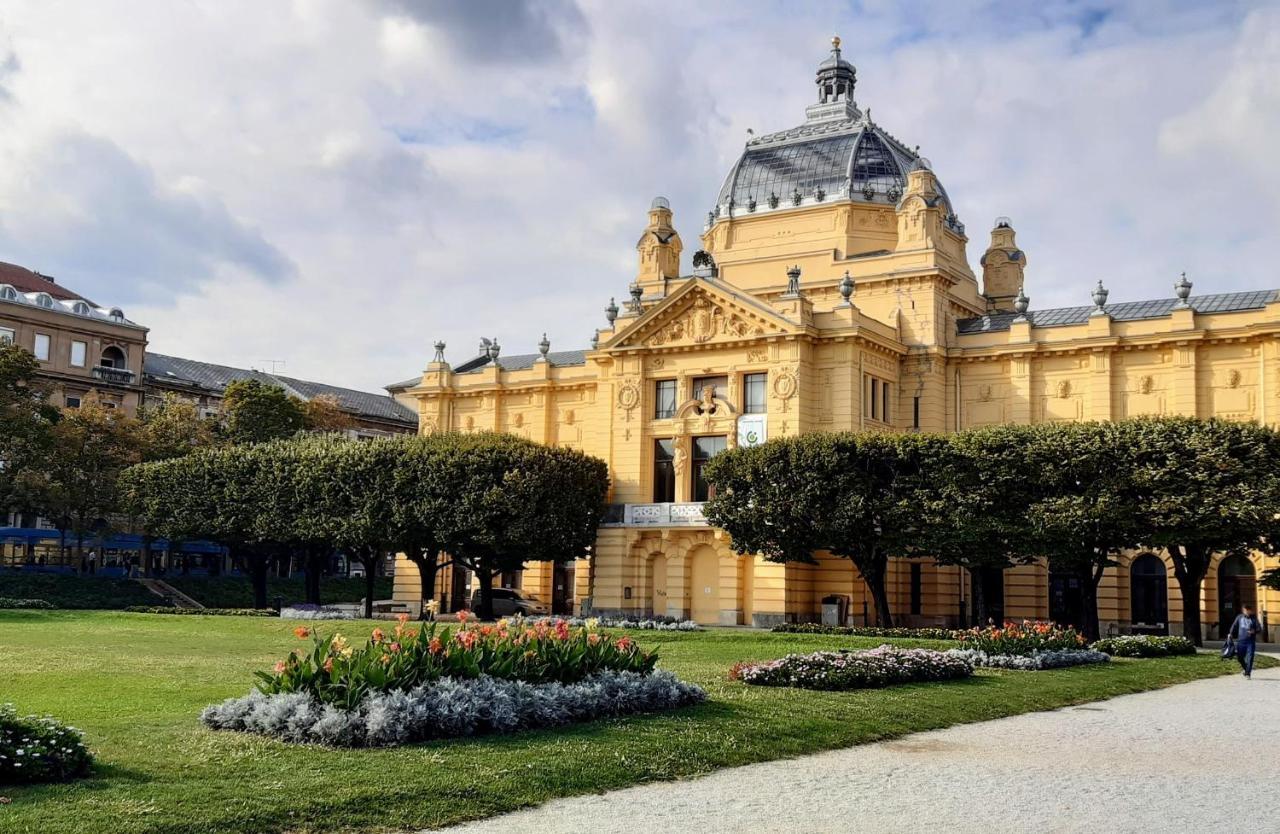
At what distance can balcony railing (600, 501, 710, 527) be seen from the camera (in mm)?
62688

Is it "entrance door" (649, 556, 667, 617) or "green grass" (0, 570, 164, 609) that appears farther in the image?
"green grass" (0, 570, 164, 609)

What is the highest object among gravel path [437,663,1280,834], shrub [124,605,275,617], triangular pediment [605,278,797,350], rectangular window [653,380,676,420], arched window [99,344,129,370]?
arched window [99,344,129,370]

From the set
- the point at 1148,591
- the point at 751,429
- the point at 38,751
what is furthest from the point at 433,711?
the point at 1148,591

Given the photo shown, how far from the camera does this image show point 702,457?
6431cm

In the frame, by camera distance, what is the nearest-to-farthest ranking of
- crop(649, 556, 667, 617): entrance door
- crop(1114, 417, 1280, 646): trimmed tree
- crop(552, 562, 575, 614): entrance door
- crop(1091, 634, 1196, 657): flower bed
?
1. crop(1091, 634, 1196, 657): flower bed
2. crop(1114, 417, 1280, 646): trimmed tree
3. crop(649, 556, 667, 617): entrance door
4. crop(552, 562, 575, 614): entrance door

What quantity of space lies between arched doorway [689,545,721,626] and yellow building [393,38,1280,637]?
0.10m

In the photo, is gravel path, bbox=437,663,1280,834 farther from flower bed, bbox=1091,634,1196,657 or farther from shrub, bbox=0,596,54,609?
shrub, bbox=0,596,54,609

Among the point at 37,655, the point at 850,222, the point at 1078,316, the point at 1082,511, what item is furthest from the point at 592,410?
the point at 37,655

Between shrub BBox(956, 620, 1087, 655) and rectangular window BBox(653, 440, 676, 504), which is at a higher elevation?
Answer: rectangular window BBox(653, 440, 676, 504)

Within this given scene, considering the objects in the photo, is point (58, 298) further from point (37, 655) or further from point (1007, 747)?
point (1007, 747)

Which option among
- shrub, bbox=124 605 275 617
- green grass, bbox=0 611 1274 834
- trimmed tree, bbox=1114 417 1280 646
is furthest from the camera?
shrub, bbox=124 605 275 617

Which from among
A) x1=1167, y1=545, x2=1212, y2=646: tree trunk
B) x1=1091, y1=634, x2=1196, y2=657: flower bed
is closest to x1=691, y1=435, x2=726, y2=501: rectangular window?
x1=1167, y1=545, x2=1212, y2=646: tree trunk

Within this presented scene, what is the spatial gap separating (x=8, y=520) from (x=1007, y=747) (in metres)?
84.6

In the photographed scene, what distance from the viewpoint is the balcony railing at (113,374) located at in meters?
96.1
